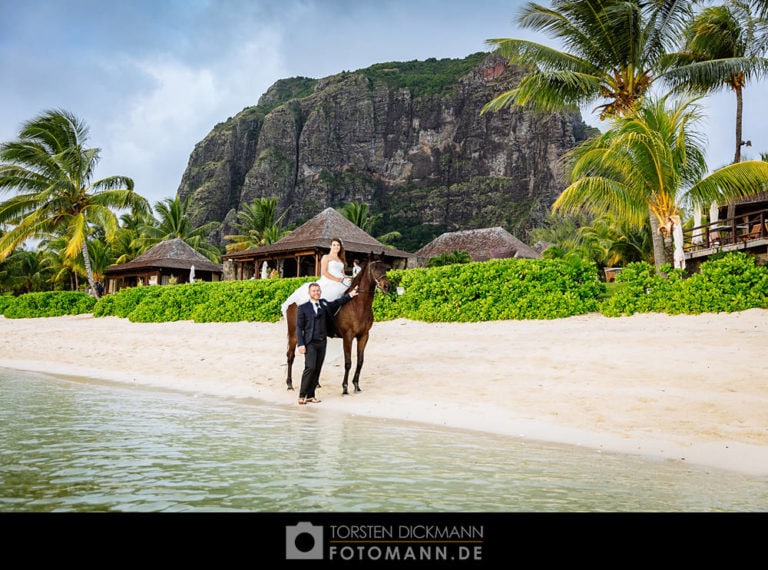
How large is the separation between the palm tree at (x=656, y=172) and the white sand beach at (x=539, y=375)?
17.8 feet

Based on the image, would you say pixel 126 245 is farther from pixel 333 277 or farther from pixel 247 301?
pixel 333 277

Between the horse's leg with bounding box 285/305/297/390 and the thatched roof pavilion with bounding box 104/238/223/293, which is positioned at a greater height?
the thatched roof pavilion with bounding box 104/238/223/293

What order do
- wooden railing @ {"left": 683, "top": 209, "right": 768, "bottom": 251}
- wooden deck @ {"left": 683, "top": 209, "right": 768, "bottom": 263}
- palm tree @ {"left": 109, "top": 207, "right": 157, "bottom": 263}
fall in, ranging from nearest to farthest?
wooden deck @ {"left": 683, "top": 209, "right": 768, "bottom": 263} → wooden railing @ {"left": 683, "top": 209, "right": 768, "bottom": 251} → palm tree @ {"left": 109, "top": 207, "right": 157, "bottom": 263}

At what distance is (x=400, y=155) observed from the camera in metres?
123

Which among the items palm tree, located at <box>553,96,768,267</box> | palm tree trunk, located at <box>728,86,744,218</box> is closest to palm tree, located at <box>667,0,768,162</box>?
palm tree trunk, located at <box>728,86,744,218</box>

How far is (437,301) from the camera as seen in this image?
1697 cm

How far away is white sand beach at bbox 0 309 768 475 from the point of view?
6578 mm

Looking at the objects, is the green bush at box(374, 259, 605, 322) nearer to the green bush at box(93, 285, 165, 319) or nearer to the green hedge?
the green hedge

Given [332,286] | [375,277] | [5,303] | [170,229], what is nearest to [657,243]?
[375,277]

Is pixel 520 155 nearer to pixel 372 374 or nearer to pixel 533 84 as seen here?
pixel 533 84
